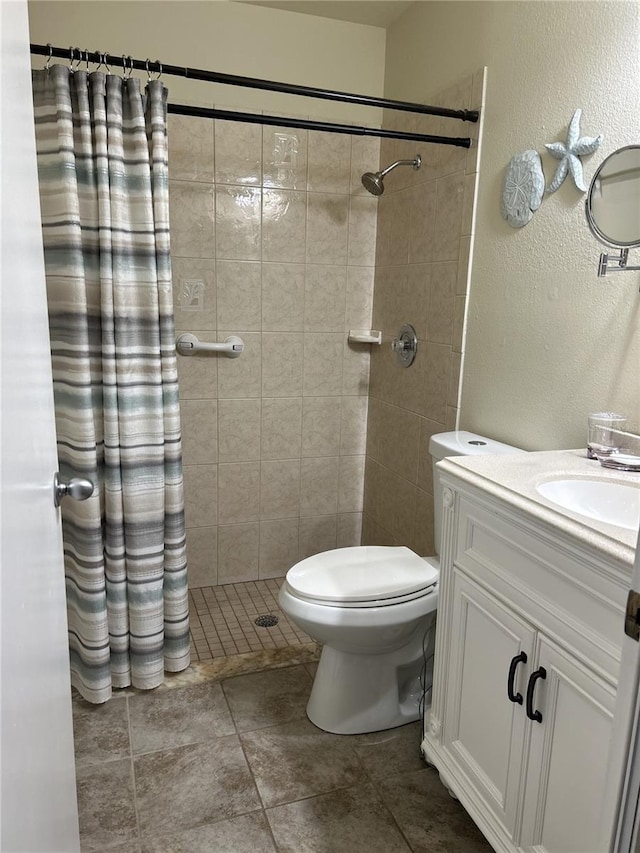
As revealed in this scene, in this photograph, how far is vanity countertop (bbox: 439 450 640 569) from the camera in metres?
1.04

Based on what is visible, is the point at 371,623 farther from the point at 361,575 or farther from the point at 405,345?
the point at 405,345

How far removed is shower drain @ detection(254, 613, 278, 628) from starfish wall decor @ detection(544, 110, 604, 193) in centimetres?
185

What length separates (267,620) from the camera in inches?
101

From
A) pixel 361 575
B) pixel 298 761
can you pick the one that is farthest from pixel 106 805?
pixel 361 575

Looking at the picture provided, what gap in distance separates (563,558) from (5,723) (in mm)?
891

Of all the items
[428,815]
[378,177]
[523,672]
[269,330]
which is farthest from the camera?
[269,330]

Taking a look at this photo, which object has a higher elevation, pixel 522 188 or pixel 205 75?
pixel 205 75

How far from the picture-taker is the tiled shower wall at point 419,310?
2209 mm

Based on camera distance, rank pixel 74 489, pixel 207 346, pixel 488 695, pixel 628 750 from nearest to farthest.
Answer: pixel 628 750, pixel 74 489, pixel 488 695, pixel 207 346

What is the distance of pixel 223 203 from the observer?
2.59 m

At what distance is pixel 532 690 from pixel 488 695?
191 millimetres

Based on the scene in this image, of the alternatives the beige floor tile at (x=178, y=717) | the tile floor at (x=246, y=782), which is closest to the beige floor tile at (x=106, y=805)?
the tile floor at (x=246, y=782)

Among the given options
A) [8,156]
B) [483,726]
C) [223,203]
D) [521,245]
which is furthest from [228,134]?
[483,726]

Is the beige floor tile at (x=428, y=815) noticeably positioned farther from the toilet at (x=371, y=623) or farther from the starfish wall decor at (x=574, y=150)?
the starfish wall decor at (x=574, y=150)
